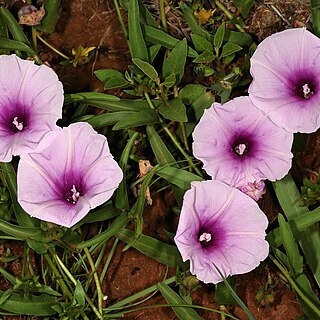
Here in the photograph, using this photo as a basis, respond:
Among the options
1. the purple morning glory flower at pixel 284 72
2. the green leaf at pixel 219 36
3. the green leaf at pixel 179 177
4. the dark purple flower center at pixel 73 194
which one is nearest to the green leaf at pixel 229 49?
the green leaf at pixel 219 36

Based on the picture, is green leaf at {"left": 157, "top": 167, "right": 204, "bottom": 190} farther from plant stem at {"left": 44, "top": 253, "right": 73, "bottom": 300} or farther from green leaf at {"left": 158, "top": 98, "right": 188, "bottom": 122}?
plant stem at {"left": 44, "top": 253, "right": 73, "bottom": 300}

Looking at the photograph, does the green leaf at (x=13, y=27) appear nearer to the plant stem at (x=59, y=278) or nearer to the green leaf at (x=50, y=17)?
the green leaf at (x=50, y=17)

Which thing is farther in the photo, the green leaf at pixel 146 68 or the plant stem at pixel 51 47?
the plant stem at pixel 51 47

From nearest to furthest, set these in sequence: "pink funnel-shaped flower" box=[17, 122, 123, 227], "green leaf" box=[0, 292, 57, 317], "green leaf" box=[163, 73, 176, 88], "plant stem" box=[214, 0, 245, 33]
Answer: "pink funnel-shaped flower" box=[17, 122, 123, 227] → "green leaf" box=[0, 292, 57, 317] → "green leaf" box=[163, 73, 176, 88] → "plant stem" box=[214, 0, 245, 33]

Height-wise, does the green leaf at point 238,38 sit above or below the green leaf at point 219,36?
below

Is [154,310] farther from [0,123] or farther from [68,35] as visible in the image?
[68,35]

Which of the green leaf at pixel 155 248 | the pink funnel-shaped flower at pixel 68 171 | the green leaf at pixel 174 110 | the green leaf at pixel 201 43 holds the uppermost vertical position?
the green leaf at pixel 201 43

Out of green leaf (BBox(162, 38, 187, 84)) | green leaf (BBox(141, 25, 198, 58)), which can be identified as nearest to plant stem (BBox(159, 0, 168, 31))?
green leaf (BBox(141, 25, 198, 58))

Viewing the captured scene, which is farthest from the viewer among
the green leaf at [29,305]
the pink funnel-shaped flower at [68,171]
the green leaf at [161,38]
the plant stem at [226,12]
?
the plant stem at [226,12]
